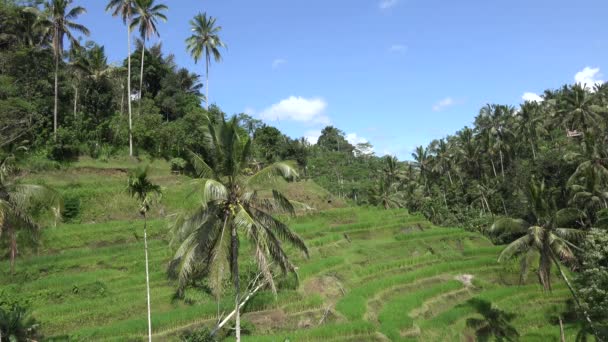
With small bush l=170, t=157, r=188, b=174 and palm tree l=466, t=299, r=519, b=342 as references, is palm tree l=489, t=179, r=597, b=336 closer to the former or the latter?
palm tree l=466, t=299, r=519, b=342

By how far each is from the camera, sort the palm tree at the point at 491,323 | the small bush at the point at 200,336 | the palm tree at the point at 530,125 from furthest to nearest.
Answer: the palm tree at the point at 530,125, the palm tree at the point at 491,323, the small bush at the point at 200,336

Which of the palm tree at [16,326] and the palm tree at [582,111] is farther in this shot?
the palm tree at [582,111]

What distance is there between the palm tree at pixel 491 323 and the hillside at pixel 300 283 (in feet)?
1.41

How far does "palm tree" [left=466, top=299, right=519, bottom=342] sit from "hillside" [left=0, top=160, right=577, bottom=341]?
430 millimetres

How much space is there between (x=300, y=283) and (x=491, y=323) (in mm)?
10968

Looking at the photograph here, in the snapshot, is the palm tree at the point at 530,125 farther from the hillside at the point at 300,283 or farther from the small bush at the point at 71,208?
the small bush at the point at 71,208

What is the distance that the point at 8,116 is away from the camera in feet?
99.7

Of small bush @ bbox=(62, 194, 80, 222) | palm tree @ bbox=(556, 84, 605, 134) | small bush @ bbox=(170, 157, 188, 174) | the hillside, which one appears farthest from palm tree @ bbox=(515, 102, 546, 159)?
small bush @ bbox=(62, 194, 80, 222)

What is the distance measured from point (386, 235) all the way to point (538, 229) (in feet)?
53.4

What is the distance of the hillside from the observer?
789 inches

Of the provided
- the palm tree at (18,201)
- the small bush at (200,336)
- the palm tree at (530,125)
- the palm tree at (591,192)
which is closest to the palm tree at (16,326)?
the palm tree at (18,201)

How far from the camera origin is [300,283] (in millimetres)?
24844

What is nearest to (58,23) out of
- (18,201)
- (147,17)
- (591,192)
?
(147,17)

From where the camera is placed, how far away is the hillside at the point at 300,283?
20031 millimetres
